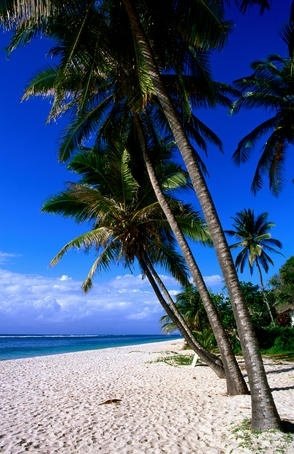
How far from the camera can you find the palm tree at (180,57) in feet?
18.2

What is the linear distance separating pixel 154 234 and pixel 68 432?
7115 mm

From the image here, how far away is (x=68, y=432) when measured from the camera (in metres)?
6.14

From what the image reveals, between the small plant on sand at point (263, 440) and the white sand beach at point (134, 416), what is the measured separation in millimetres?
12

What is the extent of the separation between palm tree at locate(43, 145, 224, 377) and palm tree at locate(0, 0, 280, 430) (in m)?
3.19

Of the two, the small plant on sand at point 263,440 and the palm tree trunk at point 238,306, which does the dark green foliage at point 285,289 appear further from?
the small plant on sand at point 263,440

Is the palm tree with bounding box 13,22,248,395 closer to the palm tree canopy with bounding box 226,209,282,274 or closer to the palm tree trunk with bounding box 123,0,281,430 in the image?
the palm tree trunk with bounding box 123,0,281,430

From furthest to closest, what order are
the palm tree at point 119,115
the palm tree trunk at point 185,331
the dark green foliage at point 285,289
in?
the dark green foliage at point 285,289 → the palm tree trunk at point 185,331 → the palm tree at point 119,115

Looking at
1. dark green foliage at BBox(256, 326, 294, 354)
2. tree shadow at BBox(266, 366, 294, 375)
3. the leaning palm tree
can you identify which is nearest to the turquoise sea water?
the leaning palm tree

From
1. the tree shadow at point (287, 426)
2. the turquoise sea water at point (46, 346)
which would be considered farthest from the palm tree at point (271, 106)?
the turquoise sea water at point (46, 346)

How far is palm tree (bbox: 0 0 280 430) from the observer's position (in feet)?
18.2

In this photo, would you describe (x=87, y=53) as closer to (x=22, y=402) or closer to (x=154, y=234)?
(x=154, y=234)

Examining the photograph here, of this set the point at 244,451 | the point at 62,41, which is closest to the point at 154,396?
the point at 244,451

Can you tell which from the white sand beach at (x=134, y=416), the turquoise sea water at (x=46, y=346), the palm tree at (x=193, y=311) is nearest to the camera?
the white sand beach at (x=134, y=416)

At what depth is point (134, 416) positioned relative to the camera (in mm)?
7113
